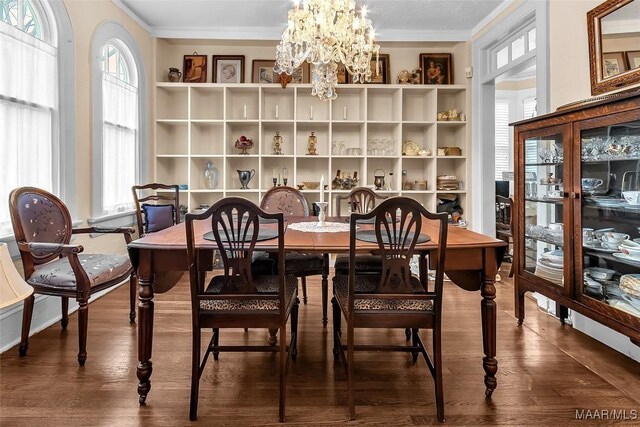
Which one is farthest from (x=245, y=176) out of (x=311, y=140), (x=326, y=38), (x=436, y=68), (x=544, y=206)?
(x=544, y=206)

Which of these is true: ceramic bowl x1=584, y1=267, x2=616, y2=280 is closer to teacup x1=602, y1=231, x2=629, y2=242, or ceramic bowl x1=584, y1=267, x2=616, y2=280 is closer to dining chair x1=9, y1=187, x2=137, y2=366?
teacup x1=602, y1=231, x2=629, y2=242

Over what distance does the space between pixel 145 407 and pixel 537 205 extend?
2811mm

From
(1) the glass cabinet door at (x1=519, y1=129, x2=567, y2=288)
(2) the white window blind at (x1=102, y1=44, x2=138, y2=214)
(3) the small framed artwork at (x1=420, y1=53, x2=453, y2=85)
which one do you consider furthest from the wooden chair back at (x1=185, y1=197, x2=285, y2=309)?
(3) the small framed artwork at (x1=420, y1=53, x2=453, y2=85)

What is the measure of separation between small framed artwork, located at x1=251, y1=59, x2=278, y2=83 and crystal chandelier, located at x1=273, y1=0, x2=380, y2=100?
6.82 ft

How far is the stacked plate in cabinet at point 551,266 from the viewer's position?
8.46 ft

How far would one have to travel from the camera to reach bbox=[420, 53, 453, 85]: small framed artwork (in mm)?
4852

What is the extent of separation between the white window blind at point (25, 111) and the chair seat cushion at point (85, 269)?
1.54ft

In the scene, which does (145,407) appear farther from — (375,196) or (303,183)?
(303,183)

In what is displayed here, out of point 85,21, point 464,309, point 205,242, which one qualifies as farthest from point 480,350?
point 85,21

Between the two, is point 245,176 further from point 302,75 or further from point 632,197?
point 632,197

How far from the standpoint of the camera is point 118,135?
13.1 ft

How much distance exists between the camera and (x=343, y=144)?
500cm

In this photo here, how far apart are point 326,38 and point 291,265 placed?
1.56 metres

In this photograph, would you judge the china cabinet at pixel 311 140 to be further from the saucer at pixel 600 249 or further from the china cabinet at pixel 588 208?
the saucer at pixel 600 249
